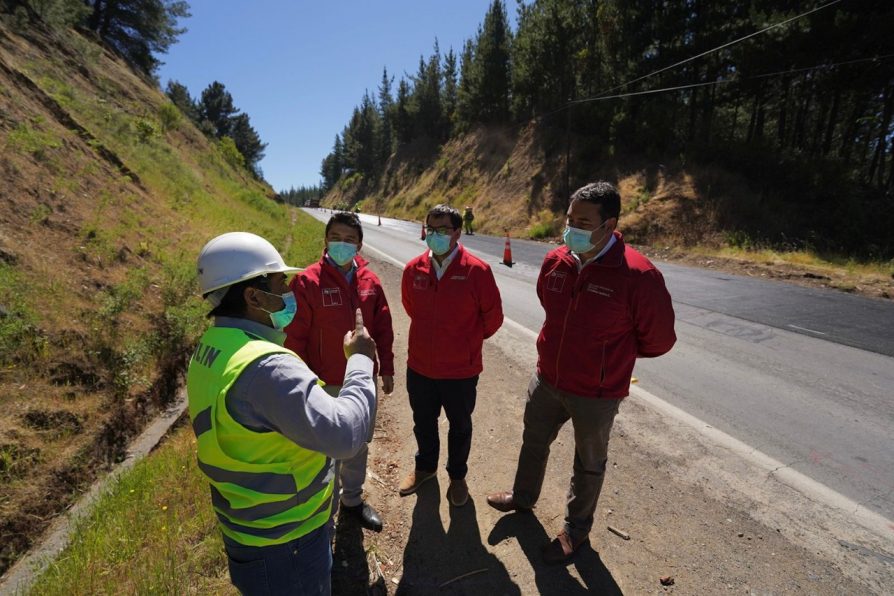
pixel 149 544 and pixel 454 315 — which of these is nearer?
pixel 149 544

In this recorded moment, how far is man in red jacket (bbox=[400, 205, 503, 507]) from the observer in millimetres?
3197

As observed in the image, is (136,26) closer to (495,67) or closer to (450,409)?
(495,67)

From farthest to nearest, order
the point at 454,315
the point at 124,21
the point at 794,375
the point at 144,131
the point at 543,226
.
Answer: the point at 124,21, the point at 543,226, the point at 144,131, the point at 794,375, the point at 454,315

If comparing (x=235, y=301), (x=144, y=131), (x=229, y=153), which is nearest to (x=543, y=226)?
(x=144, y=131)

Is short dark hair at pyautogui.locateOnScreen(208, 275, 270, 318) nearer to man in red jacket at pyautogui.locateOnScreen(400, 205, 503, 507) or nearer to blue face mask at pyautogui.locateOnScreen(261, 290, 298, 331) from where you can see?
blue face mask at pyautogui.locateOnScreen(261, 290, 298, 331)

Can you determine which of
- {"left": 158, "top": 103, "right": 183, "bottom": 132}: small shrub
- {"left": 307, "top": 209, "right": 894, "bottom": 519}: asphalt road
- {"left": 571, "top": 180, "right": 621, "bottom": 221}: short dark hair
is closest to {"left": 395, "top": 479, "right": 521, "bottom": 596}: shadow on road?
{"left": 571, "top": 180, "right": 621, "bottom": 221}: short dark hair

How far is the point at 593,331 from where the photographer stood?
2713mm

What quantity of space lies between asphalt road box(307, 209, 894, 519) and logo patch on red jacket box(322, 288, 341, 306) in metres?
3.70

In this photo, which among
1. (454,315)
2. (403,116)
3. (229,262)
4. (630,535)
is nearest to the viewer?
(229,262)

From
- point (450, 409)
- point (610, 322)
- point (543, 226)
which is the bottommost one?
point (450, 409)

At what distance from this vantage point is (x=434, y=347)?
322 cm

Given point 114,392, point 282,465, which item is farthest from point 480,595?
point 114,392

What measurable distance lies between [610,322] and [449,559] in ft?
5.95

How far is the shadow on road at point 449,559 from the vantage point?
2.62 meters
